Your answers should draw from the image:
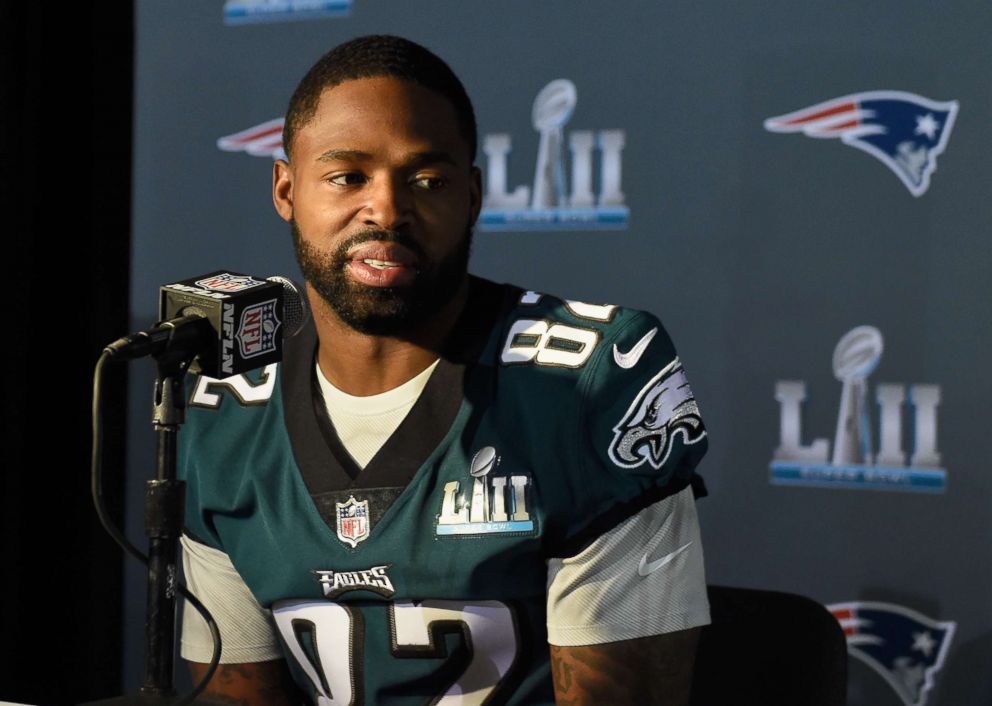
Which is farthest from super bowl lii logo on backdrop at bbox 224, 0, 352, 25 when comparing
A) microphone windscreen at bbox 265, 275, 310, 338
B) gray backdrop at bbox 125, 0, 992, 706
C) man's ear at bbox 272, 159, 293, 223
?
microphone windscreen at bbox 265, 275, 310, 338

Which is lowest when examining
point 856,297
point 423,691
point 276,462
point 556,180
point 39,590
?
point 39,590

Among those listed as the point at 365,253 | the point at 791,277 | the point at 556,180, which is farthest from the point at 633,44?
the point at 365,253

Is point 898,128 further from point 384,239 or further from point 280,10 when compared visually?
point 280,10

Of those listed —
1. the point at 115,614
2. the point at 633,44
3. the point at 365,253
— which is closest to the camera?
the point at 365,253

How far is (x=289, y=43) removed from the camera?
2297 millimetres

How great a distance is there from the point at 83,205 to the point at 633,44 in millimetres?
1138

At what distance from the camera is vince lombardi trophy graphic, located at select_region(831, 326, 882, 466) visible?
6.30 feet

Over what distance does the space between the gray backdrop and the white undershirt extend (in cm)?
77

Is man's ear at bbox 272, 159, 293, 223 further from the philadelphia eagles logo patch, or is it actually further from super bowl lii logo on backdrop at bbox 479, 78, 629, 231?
super bowl lii logo on backdrop at bbox 479, 78, 629, 231

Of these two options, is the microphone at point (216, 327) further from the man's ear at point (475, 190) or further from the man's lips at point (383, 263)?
the man's ear at point (475, 190)

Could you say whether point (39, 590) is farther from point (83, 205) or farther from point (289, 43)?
point (289, 43)

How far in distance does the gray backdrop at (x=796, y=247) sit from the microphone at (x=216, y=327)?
3.94ft

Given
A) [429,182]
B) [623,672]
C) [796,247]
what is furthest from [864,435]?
[429,182]

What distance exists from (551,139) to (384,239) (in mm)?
857
